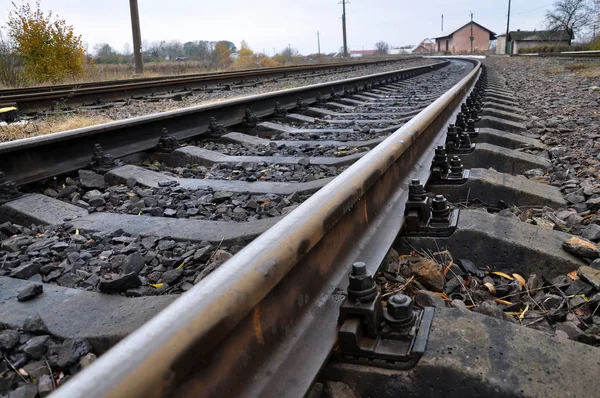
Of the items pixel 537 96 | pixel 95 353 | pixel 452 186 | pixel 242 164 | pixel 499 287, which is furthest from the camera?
pixel 537 96

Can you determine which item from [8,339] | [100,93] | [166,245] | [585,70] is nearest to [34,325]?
[8,339]

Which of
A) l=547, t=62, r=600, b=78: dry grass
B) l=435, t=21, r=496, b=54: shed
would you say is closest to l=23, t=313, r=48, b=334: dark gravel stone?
l=547, t=62, r=600, b=78: dry grass

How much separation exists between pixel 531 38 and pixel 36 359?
84192 millimetres

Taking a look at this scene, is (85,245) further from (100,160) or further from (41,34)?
(41,34)

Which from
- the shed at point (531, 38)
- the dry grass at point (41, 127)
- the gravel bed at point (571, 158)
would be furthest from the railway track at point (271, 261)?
the shed at point (531, 38)

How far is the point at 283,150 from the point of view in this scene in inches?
167

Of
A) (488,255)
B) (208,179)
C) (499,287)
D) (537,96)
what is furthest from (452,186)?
(537,96)

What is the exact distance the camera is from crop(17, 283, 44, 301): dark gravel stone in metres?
1.75

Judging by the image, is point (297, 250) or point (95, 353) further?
point (95, 353)

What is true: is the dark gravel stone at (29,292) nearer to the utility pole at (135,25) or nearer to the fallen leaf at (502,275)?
the fallen leaf at (502,275)

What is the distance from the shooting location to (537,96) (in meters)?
8.92

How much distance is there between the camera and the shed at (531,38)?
71.1m

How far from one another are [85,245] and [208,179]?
3.71 feet

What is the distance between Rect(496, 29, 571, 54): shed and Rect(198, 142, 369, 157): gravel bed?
2901 inches
